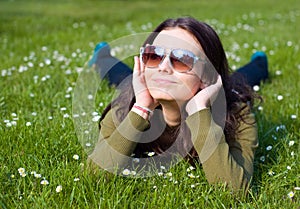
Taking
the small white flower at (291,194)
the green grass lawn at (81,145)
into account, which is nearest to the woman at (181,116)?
Answer: the green grass lawn at (81,145)

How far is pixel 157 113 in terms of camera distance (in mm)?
3156

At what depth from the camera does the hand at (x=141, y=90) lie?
2.94 metres

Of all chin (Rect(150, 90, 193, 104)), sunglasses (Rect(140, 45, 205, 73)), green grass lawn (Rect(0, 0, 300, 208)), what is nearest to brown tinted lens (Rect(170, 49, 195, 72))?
sunglasses (Rect(140, 45, 205, 73))

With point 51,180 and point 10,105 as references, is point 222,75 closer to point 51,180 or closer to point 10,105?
point 51,180

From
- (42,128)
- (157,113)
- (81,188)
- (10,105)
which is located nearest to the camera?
(81,188)

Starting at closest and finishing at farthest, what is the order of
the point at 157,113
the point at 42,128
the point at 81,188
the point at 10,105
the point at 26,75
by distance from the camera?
the point at 81,188
the point at 157,113
the point at 42,128
the point at 10,105
the point at 26,75

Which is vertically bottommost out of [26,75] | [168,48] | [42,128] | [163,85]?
[26,75]

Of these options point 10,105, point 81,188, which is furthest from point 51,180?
point 10,105

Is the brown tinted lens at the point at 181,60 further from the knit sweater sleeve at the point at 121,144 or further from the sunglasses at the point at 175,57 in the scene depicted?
the knit sweater sleeve at the point at 121,144

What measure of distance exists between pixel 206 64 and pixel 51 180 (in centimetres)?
124

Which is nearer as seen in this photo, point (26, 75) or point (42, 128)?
point (42, 128)

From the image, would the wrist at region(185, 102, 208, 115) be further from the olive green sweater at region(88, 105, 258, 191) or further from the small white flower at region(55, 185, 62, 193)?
the small white flower at region(55, 185, 62, 193)

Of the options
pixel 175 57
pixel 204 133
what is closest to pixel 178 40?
pixel 175 57

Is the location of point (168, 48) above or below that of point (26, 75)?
above
